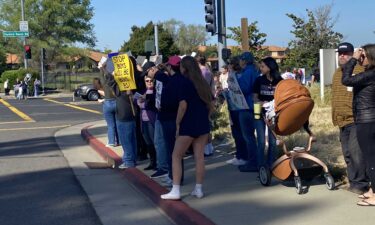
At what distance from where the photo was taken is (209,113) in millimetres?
6418

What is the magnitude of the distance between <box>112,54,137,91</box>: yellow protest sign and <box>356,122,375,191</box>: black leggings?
13.1 feet

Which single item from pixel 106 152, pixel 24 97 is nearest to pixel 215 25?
pixel 106 152

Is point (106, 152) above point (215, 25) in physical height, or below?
below

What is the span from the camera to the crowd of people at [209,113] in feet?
18.3

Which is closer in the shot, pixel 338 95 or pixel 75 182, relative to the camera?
pixel 338 95

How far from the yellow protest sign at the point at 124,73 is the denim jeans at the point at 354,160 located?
3.60m

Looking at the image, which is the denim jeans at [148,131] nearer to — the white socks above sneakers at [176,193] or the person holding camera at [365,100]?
the white socks above sneakers at [176,193]

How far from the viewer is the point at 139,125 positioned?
9391mm

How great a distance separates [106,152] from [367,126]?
630 centimetres

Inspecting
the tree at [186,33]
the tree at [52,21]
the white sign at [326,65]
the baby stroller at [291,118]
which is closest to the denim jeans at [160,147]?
the baby stroller at [291,118]

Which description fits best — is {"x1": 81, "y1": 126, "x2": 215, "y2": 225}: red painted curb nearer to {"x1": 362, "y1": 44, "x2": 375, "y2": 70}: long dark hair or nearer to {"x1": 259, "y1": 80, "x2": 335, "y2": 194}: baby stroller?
{"x1": 259, "y1": 80, "x2": 335, "y2": 194}: baby stroller

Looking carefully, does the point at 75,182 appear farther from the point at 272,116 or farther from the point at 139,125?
the point at 272,116

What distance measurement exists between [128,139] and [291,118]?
333cm

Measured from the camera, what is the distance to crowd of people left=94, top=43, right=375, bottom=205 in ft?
18.3
